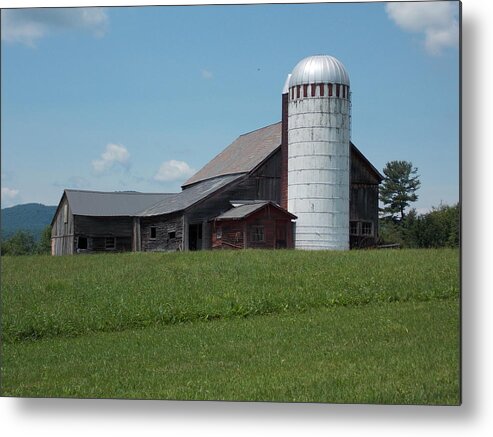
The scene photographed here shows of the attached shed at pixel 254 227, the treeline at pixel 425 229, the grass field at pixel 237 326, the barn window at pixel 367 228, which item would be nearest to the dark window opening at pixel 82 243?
the grass field at pixel 237 326

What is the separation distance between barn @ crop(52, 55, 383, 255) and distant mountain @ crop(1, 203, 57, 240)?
15 cm

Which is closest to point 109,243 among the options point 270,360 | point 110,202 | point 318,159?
point 110,202

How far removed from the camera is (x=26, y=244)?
7.48 m

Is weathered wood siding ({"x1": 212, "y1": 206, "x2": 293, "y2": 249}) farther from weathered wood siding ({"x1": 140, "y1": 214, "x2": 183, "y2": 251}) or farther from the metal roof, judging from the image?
weathered wood siding ({"x1": 140, "y1": 214, "x2": 183, "y2": 251})

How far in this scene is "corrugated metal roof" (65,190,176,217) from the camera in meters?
7.41

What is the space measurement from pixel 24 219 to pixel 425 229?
10.9ft

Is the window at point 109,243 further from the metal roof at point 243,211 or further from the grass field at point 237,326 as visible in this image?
the metal roof at point 243,211

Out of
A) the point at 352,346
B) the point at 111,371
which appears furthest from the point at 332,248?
the point at 111,371

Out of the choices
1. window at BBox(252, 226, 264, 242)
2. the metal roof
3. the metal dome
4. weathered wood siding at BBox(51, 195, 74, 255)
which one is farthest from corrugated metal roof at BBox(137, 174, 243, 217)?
the metal dome

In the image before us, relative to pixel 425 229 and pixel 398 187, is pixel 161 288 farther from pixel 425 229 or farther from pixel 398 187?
pixel 425 229

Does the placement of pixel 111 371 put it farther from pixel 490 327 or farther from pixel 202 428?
pixel 490 327

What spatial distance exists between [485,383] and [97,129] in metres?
3.79

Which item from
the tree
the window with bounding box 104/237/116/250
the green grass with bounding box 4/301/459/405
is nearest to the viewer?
the green grass with bounding box 4/301/459/405

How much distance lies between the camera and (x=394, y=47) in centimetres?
699
